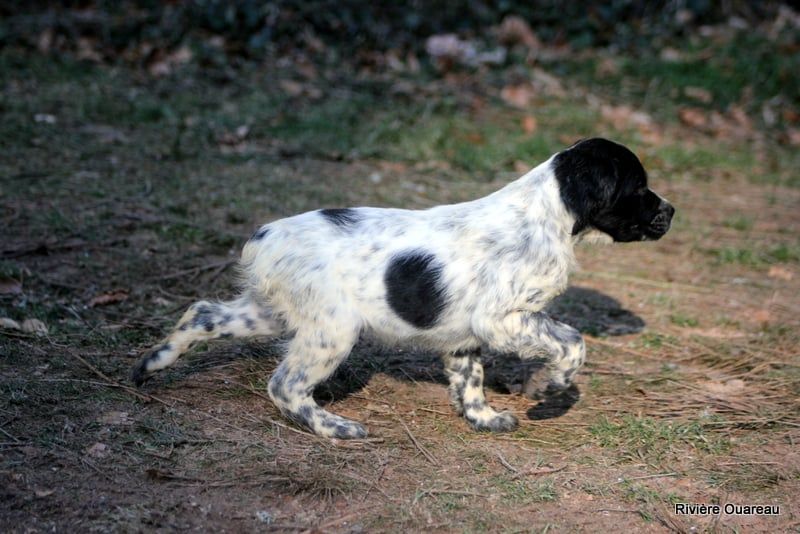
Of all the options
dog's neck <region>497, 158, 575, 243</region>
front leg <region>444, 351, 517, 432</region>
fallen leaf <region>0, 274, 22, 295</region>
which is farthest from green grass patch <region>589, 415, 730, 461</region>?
fallen leaf <region>0, 274, 22, 295</region>

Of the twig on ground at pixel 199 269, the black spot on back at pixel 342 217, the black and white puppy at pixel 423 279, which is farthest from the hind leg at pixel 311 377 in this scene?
the twig on ground at pixel 199 269

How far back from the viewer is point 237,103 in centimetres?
1012

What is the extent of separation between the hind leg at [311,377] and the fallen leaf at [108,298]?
1.72 m

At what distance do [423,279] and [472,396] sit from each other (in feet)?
2.46

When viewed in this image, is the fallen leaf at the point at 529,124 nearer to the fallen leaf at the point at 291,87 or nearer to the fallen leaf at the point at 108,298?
the fallen leaf at the point at 291,87

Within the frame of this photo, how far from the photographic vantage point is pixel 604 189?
470 centimetres

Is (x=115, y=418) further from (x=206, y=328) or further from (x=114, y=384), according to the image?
(x=206, y=328)

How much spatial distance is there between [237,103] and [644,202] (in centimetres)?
619

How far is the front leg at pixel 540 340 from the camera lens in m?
4.56

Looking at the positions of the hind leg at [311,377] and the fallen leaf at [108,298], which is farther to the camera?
the fallen leaf at [108,298]

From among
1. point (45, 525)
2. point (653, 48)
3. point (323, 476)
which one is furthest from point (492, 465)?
point (653, 48)

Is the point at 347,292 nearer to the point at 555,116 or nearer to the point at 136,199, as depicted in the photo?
the point at 136,199

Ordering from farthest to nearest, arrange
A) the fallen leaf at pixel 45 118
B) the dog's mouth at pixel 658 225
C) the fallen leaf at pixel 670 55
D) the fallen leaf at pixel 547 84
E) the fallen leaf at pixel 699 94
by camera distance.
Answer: the fallen leaf at pixel 670 55 → the fallen leaf at pixel 699 94 → the fallen leaf at pixel 547 84 → the fallen leaf at pixel 45 118 → the dog's mouth at pixel 658 225

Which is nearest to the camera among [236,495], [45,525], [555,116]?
[45,525]
